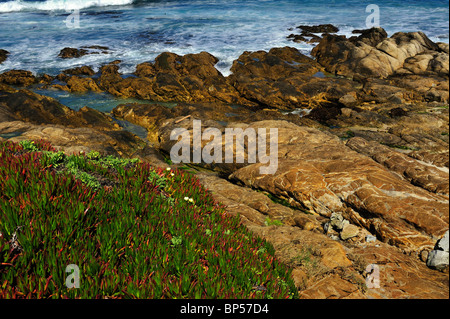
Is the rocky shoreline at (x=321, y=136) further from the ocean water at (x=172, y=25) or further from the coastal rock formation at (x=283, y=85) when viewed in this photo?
the ocean water at (x=172, y=25)

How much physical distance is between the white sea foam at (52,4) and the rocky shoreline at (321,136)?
34.7 metres

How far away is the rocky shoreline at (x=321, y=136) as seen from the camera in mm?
7234

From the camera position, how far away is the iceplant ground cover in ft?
12.1

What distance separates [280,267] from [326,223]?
4.28 metres

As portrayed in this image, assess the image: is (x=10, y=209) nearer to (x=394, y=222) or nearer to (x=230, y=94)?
(x=394, y=222)

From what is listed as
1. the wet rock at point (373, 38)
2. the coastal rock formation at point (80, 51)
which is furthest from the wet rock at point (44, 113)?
the wet rock at point (373, 38)

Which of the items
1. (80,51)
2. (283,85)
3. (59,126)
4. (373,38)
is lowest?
(59,126)

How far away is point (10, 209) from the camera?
4168mm

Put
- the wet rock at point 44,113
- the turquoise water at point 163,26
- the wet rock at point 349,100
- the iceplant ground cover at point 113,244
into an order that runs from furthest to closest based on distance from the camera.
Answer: the turquoise water at point 163,26 → the wet rock at point 349,100 → the wet rock at point 44,113 → the iceplant ground cover at point 113,244

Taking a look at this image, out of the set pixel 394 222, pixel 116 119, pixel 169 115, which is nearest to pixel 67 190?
pixel 394 222

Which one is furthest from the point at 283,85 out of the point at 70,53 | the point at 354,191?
the point at 70,53

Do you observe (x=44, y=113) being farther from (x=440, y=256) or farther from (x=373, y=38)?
(x=373, y=38)

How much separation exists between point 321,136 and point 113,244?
1154 cm

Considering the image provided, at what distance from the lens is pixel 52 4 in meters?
63.3
